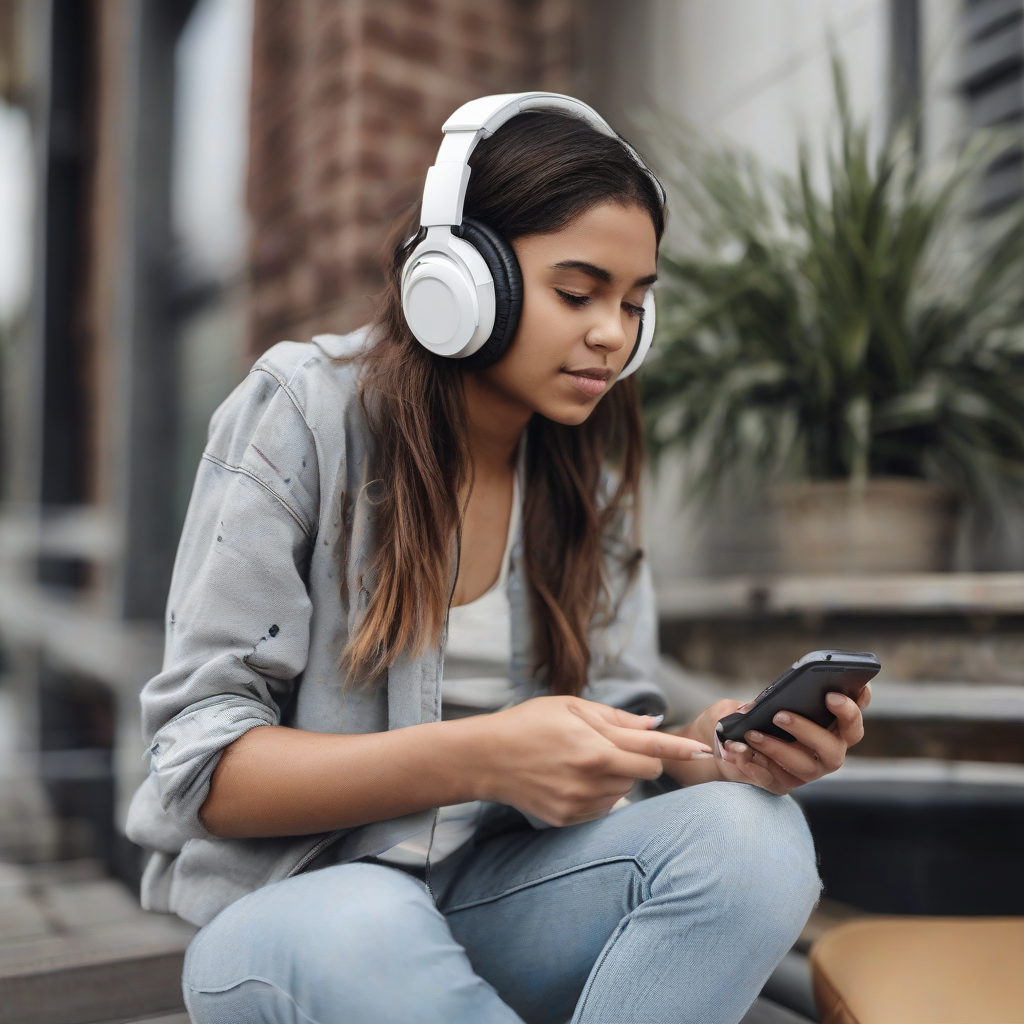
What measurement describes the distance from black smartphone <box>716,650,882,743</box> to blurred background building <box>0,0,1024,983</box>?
→ 60 cm

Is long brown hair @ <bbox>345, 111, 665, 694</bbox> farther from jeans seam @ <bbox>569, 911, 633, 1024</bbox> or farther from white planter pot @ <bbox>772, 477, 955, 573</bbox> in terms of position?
white planter pot @ <bbox>772, 477, 955, 573</bbox>

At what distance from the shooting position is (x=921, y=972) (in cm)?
94

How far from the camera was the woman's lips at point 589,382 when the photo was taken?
0.94 m

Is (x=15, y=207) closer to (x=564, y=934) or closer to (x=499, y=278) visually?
(x=499, y=278)

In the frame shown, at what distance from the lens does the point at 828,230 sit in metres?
1.68

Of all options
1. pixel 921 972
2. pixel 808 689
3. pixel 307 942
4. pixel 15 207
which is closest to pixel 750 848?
pixel 808 689

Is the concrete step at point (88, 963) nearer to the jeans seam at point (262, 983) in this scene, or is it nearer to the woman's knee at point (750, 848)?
the jeans seam at point (262, 983)

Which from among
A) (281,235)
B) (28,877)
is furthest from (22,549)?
(28,877)

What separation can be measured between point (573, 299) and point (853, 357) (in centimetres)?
85

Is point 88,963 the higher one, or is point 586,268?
point 586,268

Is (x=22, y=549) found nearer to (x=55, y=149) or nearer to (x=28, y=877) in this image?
(x=55, y=149)

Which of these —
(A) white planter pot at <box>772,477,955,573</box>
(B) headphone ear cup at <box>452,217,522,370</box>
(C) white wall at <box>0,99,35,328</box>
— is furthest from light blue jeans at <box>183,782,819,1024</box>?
(C) white wall at <box>0,99,35,328</box>

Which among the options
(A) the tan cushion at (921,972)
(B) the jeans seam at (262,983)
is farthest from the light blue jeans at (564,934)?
(A) the tan cushion at (921,972)

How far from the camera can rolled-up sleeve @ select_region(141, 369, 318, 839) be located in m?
0.83
